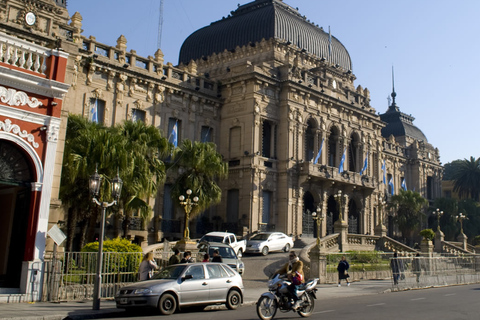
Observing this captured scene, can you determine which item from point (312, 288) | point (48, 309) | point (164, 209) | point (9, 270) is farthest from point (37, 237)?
point (164, 209)

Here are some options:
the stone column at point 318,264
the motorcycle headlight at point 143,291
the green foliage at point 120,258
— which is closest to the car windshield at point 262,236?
the stone column at point 318,264

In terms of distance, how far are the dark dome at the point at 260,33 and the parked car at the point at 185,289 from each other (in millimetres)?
32788

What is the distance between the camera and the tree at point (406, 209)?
57219mm

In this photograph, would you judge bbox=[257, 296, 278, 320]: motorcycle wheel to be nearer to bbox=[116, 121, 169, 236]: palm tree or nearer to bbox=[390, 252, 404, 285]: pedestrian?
bbox=[116, 121, 169, 236]: palm tree

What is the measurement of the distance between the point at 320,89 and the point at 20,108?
32095 mm

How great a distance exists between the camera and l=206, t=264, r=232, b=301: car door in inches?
650

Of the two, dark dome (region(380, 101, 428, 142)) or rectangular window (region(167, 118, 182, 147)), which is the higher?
dark dome (region(380, 101, 428, 142))

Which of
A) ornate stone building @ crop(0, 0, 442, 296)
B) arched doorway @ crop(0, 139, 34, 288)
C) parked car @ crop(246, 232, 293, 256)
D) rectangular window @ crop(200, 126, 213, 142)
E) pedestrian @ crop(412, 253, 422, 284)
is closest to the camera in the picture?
arched doorway @ crop(0, 139, 34, 288)

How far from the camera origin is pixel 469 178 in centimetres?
7444

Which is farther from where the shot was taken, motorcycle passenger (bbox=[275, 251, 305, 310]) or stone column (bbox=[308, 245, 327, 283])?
stone column (bbox=[308, 245, 327, 283])

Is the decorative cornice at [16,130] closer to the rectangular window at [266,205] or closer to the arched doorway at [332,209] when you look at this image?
the rectangular window at [266,205]

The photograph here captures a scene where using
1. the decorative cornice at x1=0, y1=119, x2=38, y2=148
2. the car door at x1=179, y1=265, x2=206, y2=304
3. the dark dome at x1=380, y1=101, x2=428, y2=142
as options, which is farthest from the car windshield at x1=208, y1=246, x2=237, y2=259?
the dark dome at x1=380, y1=101, x2=428, y2=142

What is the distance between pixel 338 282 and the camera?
27.4 metres

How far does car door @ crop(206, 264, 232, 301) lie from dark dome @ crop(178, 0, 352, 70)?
32.7 m
